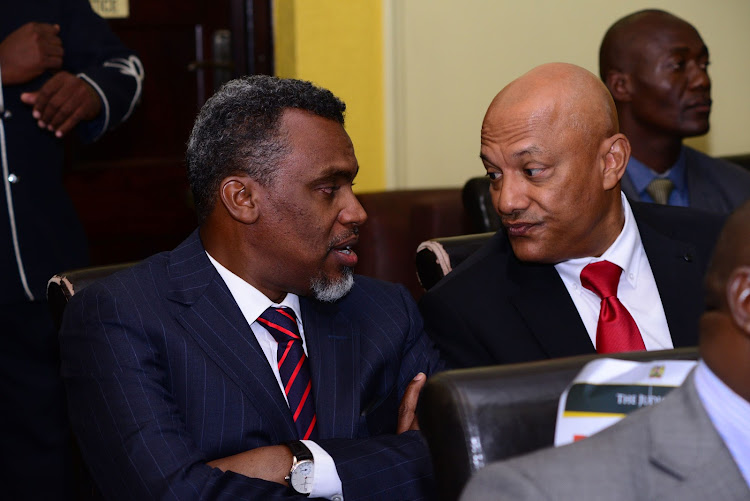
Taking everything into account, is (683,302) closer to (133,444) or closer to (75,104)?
(133,444)

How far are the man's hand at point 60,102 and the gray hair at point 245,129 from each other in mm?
925

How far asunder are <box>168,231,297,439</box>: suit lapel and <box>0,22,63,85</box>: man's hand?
3.92 ft

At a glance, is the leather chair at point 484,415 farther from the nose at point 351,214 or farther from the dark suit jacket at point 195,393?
the nose at point 351,214

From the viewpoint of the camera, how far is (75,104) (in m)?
3.00

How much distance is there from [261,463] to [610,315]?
32.5 inches

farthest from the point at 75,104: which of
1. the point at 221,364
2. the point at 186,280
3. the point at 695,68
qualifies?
the point at 695,68

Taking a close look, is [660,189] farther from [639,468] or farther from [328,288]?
[639,468]

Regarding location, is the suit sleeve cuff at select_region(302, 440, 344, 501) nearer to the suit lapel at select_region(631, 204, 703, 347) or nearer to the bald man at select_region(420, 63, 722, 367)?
the bald man at select_region(420, 63, 722, 367)

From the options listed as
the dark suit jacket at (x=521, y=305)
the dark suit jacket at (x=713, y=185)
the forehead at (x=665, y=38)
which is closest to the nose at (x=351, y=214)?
the dark suit jacket at (x=521, y=305)

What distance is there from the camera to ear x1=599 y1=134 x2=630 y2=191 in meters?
2.27

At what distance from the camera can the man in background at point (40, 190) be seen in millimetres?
2984

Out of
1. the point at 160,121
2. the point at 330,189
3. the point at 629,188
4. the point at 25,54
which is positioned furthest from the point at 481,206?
the point at 160,121

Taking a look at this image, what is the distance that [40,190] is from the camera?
10.1 ft

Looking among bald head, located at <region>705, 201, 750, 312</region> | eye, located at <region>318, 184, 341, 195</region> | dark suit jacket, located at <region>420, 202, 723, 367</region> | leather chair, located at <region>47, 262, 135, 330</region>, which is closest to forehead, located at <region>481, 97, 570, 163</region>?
dark suit jacket, located at <region>420, 202, 723, 367</region>
